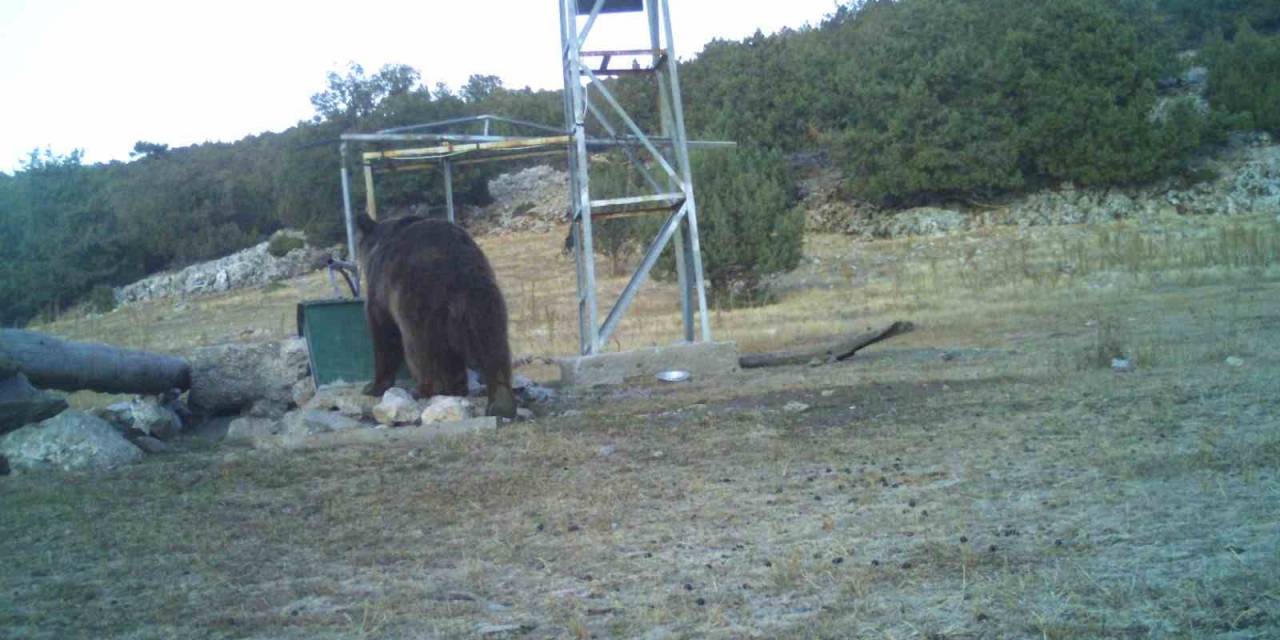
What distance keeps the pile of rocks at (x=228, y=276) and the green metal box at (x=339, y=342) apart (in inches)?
953

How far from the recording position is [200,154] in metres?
56.9

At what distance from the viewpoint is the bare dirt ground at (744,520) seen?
409 cm

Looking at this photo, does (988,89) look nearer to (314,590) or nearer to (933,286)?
(933,286)

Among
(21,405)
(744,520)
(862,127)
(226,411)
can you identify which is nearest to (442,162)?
(226,411)

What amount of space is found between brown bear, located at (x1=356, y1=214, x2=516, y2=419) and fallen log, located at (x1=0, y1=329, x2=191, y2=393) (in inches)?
79.5

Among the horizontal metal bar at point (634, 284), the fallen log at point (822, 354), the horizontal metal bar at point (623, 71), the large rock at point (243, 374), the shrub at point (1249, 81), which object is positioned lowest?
the fallen log at point (822, 354)

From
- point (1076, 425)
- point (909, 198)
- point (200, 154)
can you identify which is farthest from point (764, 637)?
point (200, 154)

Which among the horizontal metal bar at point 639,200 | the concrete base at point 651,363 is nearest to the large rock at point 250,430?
the concrete base at point 651,363

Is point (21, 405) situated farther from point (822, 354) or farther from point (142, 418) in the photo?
point (822, 354)

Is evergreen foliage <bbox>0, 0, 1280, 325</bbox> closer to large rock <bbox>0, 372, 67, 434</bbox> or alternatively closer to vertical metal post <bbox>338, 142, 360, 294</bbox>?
vertical metal post <bbox>338, 142, 360, 294</bbox>

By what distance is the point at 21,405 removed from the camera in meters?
8.39

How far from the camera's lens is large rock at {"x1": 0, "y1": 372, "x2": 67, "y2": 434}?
27.4ft

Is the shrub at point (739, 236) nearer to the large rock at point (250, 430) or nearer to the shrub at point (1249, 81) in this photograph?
the large rock at point (250, 430)

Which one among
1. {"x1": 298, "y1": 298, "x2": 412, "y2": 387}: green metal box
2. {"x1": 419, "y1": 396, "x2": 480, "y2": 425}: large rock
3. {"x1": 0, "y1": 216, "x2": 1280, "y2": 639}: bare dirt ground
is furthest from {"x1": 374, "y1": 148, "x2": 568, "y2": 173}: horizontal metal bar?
{"x1": 419, "y1": 396, "x2": 480, "y2": 425}: large rock
